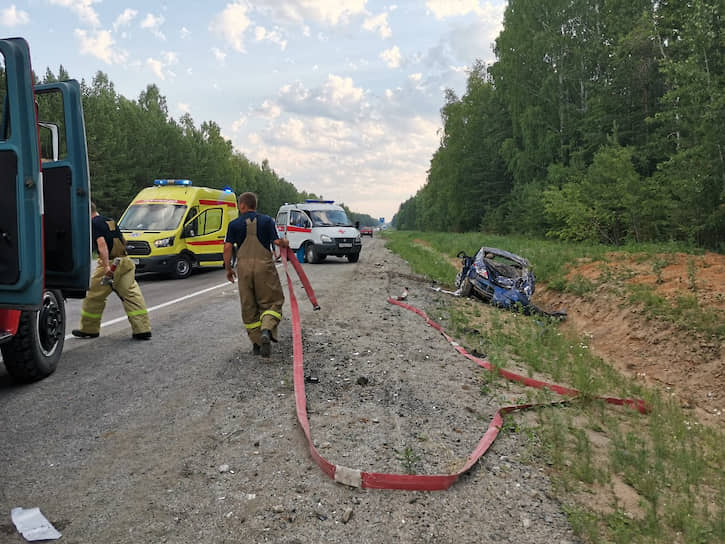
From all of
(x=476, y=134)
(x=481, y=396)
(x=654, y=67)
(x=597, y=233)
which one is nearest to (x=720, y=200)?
(x=597, y=233)

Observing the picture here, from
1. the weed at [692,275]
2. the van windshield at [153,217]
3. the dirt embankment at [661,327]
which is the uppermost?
the van windshield at [153,217]

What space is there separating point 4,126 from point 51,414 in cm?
225

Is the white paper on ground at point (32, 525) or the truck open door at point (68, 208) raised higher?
the truck open door at point (68, 208)

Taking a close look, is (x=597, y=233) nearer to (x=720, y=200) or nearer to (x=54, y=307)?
(x=720, y=200)

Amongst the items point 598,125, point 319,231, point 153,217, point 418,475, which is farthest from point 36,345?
point 598,125

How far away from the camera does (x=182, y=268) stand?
1403 cm

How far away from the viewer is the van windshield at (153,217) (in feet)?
44.4

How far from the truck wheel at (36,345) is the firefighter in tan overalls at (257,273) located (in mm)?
1864

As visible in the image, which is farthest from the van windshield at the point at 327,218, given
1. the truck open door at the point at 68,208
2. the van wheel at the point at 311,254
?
the truck open door at the point at 68,208

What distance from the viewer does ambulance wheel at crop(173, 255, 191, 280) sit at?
45.0 feet

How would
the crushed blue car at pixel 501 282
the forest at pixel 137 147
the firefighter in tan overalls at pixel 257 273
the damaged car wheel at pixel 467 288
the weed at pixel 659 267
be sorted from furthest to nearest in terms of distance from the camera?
the forest at pixel 137 147 < the damaged car wheel at pixel 467 288 < the crushed blue car at pixel 501 282 < the weed at pixel 659 267 < the firefighter in tan overalls at pixel 257 273

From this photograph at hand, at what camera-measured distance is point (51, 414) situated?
3990 mm

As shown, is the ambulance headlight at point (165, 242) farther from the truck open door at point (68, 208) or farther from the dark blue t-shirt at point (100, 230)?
the truck open door at point (68, 208)

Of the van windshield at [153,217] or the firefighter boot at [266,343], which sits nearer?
the firefighter boot at [266,343]
